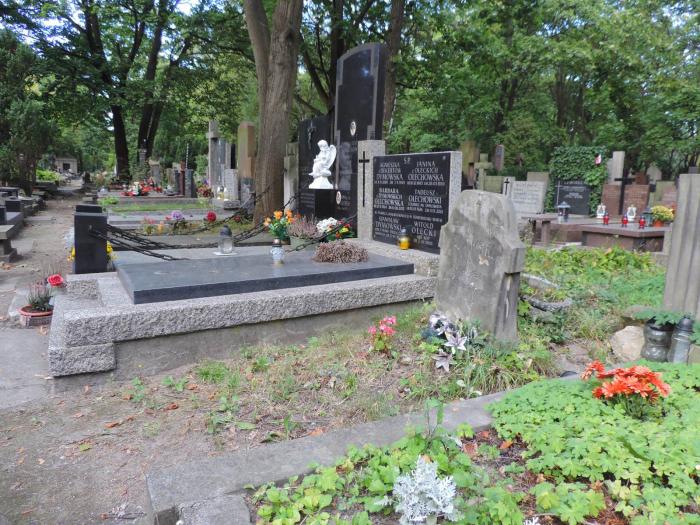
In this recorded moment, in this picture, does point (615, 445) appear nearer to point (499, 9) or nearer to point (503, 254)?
point (503, 254)

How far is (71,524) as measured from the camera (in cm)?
257

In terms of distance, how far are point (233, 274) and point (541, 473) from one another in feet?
12.1

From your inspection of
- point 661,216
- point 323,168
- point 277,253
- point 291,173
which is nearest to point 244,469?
point 277,253

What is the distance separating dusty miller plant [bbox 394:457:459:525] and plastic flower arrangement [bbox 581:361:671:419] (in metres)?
1.35

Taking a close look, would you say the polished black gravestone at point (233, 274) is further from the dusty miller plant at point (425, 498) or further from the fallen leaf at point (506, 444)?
the dusty miller plant at point (425, 498)

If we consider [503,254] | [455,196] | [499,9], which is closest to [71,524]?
[503,254]

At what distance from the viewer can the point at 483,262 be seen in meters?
4.66

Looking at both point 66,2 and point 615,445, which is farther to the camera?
point 66,2

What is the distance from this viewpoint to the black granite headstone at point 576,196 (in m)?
16.6

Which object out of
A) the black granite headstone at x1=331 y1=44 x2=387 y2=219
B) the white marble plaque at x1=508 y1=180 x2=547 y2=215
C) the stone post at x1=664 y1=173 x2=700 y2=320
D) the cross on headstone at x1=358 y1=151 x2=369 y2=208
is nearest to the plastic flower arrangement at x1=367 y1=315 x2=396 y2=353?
the stone post at x1=664 y1=173 x2=700 y2=320

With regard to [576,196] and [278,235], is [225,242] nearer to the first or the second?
[278,235]

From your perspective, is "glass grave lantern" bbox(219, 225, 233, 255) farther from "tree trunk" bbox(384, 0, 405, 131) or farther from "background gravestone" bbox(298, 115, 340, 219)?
"tree trunk" bbox(384, 0, 405, 131)

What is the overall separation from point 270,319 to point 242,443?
174 cm

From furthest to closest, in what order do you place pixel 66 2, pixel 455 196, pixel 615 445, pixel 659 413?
1. pixel 66 2
2. pixel 455 196
3. pixel 659 413
4. pixel 615 445
